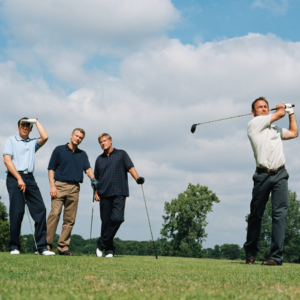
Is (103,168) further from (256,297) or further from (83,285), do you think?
(256,297)

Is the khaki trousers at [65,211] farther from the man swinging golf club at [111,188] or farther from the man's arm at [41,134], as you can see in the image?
the man's arm at [41,134]

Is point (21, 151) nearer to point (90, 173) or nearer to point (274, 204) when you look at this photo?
point (90, 173)

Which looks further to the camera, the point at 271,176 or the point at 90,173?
the point at 90,173

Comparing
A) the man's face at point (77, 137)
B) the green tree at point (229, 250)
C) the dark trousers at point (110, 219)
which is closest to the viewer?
the dark trousers at point (110, 219)

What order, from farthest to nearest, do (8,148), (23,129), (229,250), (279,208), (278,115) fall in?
(229,250) → (23,129) → (8,148) → (278,115) → (279,208)

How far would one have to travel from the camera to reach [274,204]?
5906 millimetres

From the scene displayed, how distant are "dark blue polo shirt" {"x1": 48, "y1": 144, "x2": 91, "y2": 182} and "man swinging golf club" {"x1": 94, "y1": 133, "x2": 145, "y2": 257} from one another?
0.42 metres

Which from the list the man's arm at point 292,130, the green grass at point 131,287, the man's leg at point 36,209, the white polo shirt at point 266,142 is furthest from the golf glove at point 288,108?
the man's leg at point 36,209

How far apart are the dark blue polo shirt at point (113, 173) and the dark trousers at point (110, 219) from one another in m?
0.15

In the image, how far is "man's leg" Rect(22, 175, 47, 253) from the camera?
22.1ft

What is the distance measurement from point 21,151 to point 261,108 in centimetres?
446

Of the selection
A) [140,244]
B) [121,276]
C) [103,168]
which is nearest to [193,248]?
[103,168]

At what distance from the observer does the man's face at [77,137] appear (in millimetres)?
7609

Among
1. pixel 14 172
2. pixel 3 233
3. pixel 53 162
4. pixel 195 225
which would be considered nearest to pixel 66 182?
pixel 53 162
